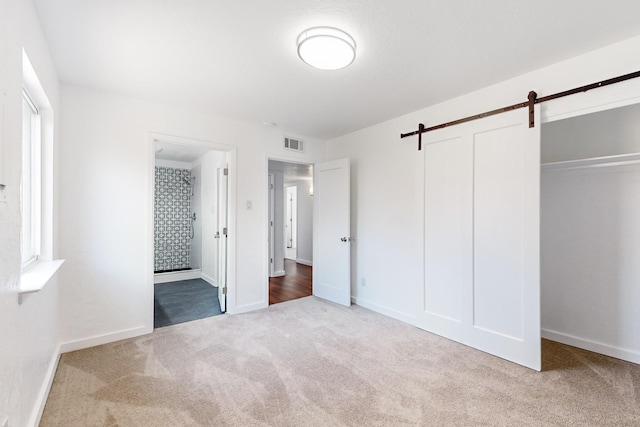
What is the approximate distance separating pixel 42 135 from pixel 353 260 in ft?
11.5

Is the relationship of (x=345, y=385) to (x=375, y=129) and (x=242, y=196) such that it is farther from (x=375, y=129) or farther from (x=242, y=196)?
(x=375, y=129)

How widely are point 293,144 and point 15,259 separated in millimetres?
3312

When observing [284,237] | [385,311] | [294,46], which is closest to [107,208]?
[294,46]

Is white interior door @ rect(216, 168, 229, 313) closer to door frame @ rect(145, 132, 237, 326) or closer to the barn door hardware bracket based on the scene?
door frame @ rect(145, 132, 237, 326)

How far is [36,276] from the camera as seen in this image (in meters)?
1.77

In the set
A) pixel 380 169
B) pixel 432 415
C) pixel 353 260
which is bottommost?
pixel 432 415

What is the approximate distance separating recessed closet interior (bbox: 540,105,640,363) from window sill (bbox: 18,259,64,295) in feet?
13.1

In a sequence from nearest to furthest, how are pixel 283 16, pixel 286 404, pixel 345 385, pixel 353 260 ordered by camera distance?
pixel 283 16, pixel 286 404, pixel 345 385, pixel 353 260

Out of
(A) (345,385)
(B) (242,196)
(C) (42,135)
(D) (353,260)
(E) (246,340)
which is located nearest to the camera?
(A) (345,385)

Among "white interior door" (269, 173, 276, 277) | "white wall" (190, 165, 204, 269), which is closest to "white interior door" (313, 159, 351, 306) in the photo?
"white interior door" (269, 173, 276, 277)

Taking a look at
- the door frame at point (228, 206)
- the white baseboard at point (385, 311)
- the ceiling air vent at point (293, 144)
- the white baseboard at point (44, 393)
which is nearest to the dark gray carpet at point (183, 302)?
the door frame at point (228, 206)

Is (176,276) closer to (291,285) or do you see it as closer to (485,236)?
(291,285)

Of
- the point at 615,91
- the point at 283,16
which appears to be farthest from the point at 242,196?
the point at 615,91

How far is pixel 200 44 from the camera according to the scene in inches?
81.6
